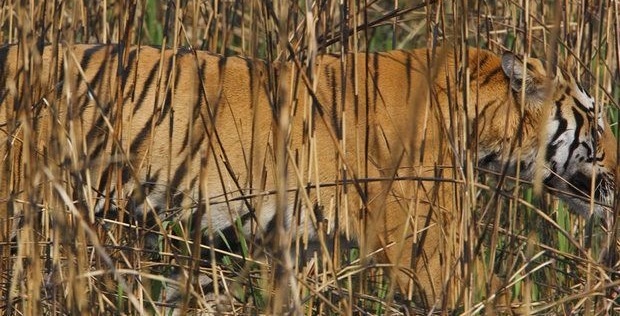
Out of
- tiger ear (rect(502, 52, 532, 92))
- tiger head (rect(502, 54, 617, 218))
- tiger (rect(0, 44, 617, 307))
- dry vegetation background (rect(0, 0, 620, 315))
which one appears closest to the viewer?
dry vegetation background (rect(0, 0, 620, 315))

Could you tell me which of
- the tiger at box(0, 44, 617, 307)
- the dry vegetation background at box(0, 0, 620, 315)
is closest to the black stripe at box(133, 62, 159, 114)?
the tiger at box(0, 44, 617, 307)

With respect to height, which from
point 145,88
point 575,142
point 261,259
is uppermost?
point 145,88

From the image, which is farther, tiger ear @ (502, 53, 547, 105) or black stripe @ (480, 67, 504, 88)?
black stripe @ (480, 67, 504, 88)

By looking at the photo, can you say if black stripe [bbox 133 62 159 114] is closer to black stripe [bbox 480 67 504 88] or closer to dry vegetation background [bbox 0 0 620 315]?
dry vegetation background [bbox 0 0 620 315]

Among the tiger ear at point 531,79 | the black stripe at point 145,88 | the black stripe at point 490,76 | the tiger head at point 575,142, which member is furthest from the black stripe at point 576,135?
the black stripe at point 145,88

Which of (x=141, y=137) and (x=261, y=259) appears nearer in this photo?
(x=261, y=259)

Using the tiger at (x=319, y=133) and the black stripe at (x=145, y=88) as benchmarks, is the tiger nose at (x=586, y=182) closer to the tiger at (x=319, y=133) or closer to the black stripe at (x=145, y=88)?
the tiger at (x=319, y=133)

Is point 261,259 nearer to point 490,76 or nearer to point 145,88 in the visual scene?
point 145,88

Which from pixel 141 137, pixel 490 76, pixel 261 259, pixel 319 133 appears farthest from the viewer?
pixel 490 76

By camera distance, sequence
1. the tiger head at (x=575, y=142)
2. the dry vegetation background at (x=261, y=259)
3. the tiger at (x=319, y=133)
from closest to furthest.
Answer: the dry vegetation background at (x=261, y=259), the tiger at (x=319, y=133), the tiger head at (x=575, y=142)

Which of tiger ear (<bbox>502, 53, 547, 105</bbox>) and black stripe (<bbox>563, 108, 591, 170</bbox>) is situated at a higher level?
tiger ear (<bbox>502, 53, 547, 105</bbox>)

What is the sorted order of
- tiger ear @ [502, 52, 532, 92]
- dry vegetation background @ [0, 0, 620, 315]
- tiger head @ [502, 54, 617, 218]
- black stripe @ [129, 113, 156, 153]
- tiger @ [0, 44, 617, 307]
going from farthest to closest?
1. tiger head @ [502, 54, 617, 218]
2. tiger ear @ [502, 52, 532, 92]
3. black stripe @ [129, 113, 156, 153]
4. tiger @ [0, 44, 617, 307]
5. dry vegetation background @ [0, 0, 620, 315]

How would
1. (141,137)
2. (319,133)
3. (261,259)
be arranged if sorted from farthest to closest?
1. (319,133)
2. (141,137)
3. (261,259)

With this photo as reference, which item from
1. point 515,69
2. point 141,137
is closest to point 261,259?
point 141,137
